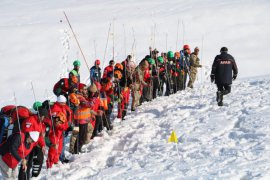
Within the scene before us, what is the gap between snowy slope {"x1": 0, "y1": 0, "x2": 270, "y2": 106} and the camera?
25.7 m

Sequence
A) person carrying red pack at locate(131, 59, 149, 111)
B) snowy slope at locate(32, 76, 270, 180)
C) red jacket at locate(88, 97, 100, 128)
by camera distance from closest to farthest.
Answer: snowy slope at locate(32, 76, 270, 180)
red jacket at locate(88, 97, 100, 128)
person carrying red pack at locate(131, 59, 149, 111)

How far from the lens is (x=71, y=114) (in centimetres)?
796

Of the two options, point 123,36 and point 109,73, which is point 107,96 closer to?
point 109,73

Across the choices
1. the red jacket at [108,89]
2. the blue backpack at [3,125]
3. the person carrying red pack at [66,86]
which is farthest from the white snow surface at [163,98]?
the person carrying red pack at [66,86]

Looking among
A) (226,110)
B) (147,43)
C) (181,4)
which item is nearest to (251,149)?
(226,110)

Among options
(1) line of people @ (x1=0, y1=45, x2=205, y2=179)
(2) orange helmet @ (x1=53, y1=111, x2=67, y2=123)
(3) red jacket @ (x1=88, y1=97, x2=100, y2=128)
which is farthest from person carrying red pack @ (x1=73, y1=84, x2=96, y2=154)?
(2) orange helmet @ (x1=53, y1=111, x2=67, y2=123)

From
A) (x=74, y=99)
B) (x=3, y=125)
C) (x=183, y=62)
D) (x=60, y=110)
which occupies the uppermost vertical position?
(x=183, y=62)

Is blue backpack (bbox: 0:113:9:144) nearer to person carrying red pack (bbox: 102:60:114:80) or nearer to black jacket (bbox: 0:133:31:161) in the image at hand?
black jacket (bbox: 0:133:31:161)

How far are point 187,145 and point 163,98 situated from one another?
530cm

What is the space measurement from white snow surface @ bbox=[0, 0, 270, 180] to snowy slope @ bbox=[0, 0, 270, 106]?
80 mm

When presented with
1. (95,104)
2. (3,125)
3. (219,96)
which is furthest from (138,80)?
(3,125)

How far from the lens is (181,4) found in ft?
152

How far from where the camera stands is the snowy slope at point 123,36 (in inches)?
1013

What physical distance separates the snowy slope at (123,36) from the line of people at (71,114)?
886 centimetres
